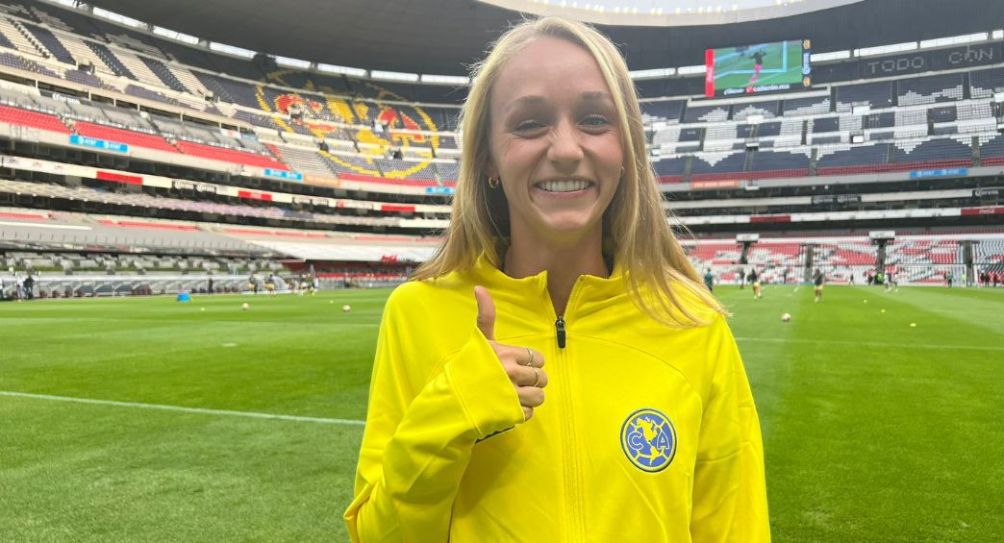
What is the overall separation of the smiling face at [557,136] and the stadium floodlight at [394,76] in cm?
7806

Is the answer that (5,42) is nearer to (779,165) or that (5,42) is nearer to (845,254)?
(779,165)

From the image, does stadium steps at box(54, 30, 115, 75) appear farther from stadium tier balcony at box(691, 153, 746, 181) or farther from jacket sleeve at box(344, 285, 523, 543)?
jacket sleeve at box(344, 285, 523, 543)

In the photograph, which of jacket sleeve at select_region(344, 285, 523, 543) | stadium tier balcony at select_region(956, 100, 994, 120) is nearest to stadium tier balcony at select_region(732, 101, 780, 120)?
stadium tier balcony at select_region(956, 100, 994, 120)

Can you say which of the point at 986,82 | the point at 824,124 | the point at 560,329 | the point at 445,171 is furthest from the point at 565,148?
the point at 986,82

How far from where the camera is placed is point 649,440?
1399mm

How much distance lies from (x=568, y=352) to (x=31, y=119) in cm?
5507

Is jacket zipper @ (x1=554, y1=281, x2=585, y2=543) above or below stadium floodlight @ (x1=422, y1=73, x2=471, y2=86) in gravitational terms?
below

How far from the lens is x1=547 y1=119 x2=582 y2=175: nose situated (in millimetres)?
1410

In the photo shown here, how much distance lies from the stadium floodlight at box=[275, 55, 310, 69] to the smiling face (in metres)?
73.6

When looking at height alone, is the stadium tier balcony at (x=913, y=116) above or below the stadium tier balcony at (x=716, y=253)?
above

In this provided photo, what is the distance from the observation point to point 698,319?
4.96ft

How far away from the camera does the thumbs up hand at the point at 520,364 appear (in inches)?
48.1

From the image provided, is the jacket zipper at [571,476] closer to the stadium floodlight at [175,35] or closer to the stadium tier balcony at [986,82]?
the stadium floodlight at [175,35]

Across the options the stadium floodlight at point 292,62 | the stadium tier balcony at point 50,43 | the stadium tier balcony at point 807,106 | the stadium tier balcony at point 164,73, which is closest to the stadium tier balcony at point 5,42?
the stadium tier balcony at point 50,43
